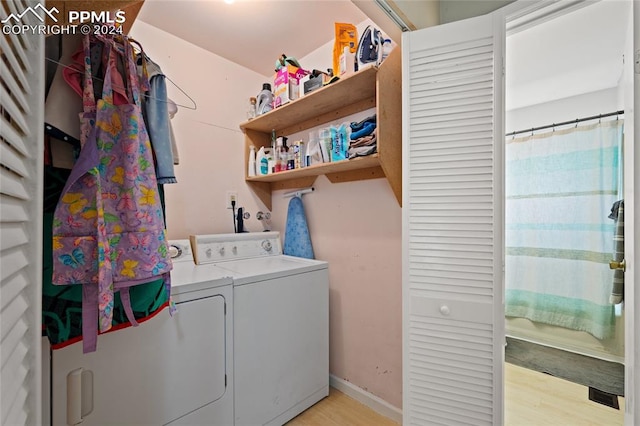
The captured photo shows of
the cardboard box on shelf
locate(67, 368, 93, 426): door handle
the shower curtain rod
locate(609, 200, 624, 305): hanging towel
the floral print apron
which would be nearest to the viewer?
the floral print apron

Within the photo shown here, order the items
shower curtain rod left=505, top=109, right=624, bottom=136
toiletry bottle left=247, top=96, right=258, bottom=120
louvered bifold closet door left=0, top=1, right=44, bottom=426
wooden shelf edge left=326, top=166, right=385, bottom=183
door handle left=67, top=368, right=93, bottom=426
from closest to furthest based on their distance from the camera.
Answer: louvered bifold closet door left=0, top=1, right=44, bottom=426, door handle left=67, top=368, right=93, bottom=426, wooden shelf edge left=326, top=166, right=385, bottom=183, toiletry bottle left=247, top=96, right=258, bottom=120, shower curtain rod left=505, top=109, right=624, bottom=136

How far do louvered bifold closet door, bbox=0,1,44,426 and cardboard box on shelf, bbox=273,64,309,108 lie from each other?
1.46 meters

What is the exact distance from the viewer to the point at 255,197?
247cm

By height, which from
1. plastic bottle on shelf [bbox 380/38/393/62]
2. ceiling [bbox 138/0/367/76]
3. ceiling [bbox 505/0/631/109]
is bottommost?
plastic bottle on shelf [bbox 380/38/393/62]

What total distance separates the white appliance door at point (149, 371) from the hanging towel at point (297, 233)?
88 cm

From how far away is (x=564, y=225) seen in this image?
263cm

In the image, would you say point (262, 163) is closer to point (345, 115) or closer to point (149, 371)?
point (345, 115)

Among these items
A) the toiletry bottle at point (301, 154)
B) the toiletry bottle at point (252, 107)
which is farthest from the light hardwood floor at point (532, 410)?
the toiletry bottle at point (252, 107)

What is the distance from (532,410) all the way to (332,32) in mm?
2926

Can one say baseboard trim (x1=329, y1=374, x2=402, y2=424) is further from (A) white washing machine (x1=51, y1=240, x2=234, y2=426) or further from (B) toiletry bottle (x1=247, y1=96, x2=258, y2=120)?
(B) toiletry bottle (x1=247, y1=96, x2=258, y2=120)

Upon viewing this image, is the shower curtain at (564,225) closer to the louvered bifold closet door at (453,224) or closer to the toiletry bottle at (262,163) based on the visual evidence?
the louvered bifold closet door at (453,224)

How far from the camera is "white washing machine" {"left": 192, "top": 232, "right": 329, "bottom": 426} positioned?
1.51m

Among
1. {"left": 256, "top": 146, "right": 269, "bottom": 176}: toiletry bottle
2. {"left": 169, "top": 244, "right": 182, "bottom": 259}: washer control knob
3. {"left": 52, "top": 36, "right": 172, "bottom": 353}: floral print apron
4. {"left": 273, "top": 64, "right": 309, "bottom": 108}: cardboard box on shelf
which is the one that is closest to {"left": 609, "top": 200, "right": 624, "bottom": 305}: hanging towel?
{"left": 273, "top": 64, "right": 309, "bottom": 108}: cardboard box on shelf

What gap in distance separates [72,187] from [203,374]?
1025 mm
